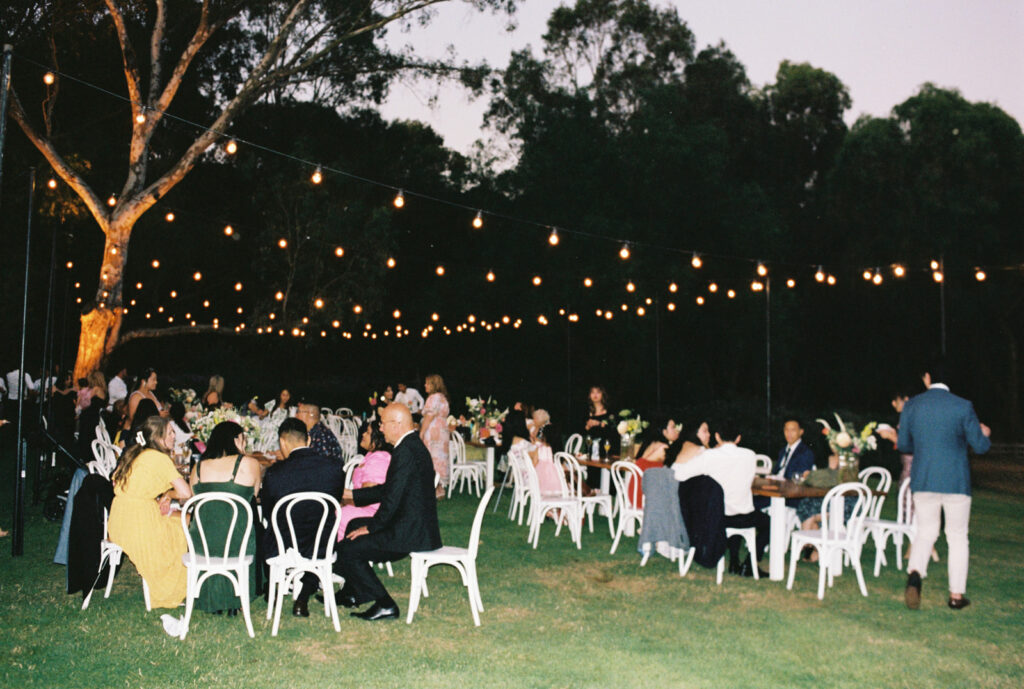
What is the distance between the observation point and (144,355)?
24.2 metres

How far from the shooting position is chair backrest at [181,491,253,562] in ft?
15.1

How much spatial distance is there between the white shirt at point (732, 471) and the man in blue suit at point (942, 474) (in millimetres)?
1068

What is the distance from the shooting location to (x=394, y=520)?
4.90 meters

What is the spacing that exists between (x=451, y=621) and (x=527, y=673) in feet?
3.28

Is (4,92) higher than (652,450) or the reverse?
higher

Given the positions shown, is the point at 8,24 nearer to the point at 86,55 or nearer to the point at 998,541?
the point at 86,55

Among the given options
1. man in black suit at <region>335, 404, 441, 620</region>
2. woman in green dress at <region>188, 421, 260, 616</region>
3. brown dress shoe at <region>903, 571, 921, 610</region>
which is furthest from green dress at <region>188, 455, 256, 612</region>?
brown dress shoe at <region>903, 571, 921, 610</region>

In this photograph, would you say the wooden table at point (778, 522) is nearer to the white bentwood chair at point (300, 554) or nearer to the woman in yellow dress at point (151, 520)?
the white bentwood chair at point (300, 554)

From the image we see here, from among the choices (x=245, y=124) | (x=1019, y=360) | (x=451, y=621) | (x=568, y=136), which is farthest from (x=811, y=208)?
(x=451, y=621)

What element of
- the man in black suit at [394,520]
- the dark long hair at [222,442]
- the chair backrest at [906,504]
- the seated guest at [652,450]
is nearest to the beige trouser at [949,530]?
the chair backrest at [906,504]

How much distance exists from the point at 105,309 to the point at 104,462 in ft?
25.8

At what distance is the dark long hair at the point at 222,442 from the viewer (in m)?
5.03

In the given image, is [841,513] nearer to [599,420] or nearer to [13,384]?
[599,420]

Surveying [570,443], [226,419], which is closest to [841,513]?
[226,419]
